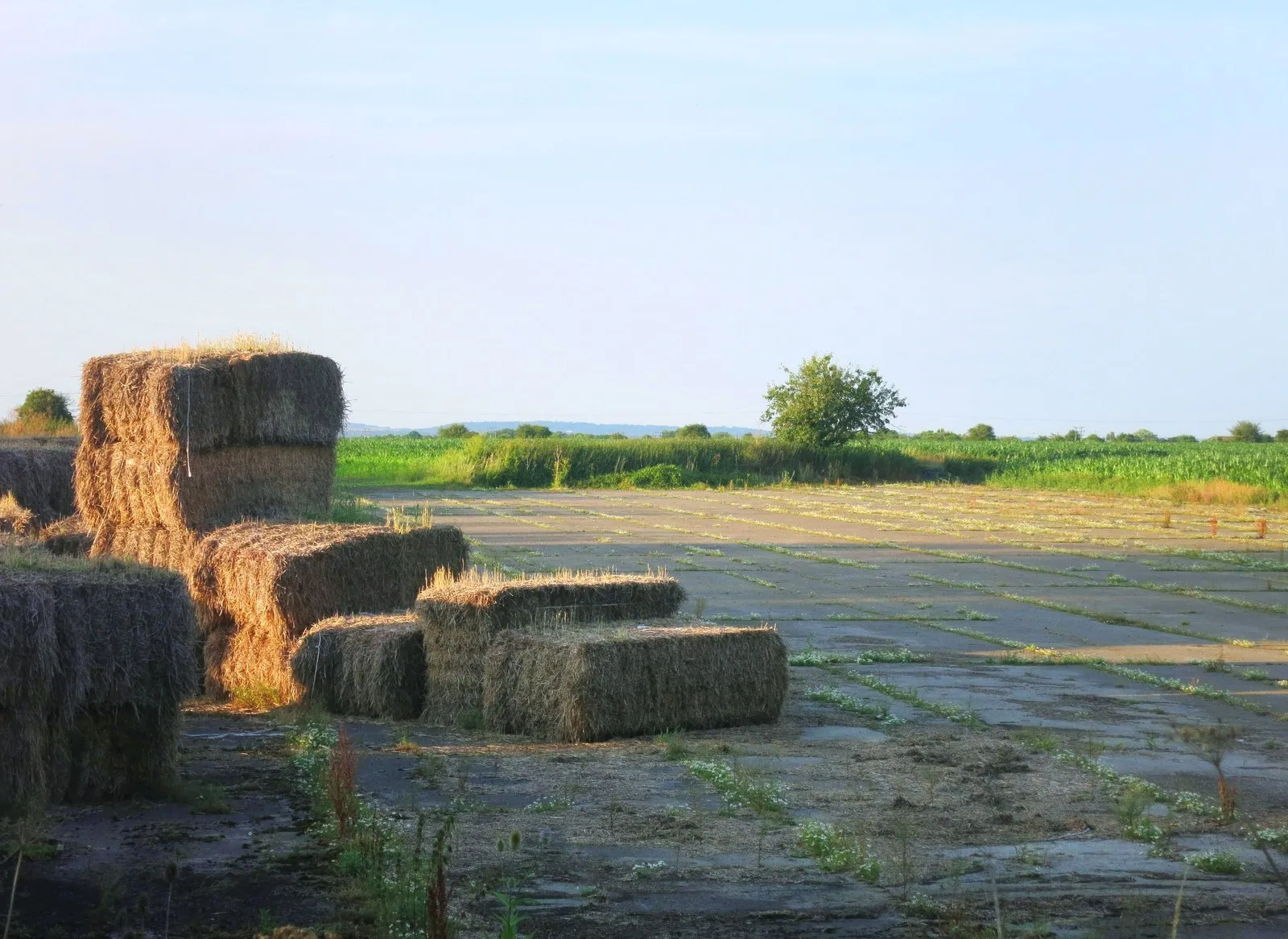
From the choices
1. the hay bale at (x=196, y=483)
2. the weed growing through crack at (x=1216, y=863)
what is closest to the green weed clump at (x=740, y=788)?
the weed growing through crack at (x=1216, y=863)

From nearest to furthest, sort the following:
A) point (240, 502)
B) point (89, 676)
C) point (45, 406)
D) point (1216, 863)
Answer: point (1216, 863)
point (89, 676)
point (240, 502)
point (45, 406)

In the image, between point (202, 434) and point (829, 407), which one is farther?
point (829, 407)

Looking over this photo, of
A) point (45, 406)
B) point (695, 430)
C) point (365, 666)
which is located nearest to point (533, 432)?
point (695, 430)

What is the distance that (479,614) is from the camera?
11.3 m

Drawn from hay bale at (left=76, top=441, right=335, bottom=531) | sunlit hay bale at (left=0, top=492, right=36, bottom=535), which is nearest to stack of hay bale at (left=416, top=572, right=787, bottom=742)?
hay bale at (left=76, top=441, right=335, bottom=531)

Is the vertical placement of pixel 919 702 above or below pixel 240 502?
below

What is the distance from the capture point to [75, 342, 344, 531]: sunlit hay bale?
14594mm

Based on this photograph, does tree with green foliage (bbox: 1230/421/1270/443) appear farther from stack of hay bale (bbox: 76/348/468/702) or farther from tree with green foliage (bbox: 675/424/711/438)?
stack of hay bale (bbox: 76/348/468/702)

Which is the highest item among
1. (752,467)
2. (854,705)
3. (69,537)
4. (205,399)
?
(205,399)

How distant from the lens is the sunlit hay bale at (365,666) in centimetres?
1195

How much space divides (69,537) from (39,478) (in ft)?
15.4

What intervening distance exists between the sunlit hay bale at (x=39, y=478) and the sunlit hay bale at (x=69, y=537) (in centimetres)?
315

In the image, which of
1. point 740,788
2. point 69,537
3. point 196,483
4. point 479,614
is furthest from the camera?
point 69,537

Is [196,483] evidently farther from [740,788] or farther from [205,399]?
[740,788]
